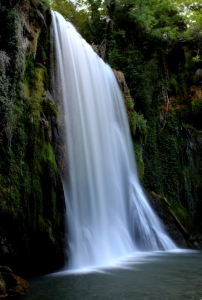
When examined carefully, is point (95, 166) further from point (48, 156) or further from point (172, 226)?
point (172, 226)

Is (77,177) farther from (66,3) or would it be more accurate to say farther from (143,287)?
(66,3)

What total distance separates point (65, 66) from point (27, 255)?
686 centimetres

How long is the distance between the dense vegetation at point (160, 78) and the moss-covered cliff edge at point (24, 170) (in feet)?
26.1

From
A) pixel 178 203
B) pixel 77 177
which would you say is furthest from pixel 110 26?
pixel 77 177

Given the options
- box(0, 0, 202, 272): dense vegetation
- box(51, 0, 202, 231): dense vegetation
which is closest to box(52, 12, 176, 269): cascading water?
box(0, 0, 202, 272): dense vegetation

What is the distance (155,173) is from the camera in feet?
55.7

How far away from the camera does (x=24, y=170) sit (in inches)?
297

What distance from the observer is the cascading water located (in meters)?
9.44

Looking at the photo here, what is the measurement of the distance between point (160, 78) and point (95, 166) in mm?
11619

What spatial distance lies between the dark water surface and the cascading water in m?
1.37

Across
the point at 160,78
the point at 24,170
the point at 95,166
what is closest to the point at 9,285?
the point at 24,170

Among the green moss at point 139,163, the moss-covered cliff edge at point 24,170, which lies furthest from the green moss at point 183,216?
the moss-covered cliff edge at point 24,170

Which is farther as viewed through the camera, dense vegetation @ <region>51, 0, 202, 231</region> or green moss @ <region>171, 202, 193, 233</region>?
dense vegetation @ <region>51, 0, 202, 231</region>

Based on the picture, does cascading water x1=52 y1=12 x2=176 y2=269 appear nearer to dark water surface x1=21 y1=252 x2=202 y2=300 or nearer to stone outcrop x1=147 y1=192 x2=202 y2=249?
stone outcrop x1=147 y1=192 x2=202 y2=249
